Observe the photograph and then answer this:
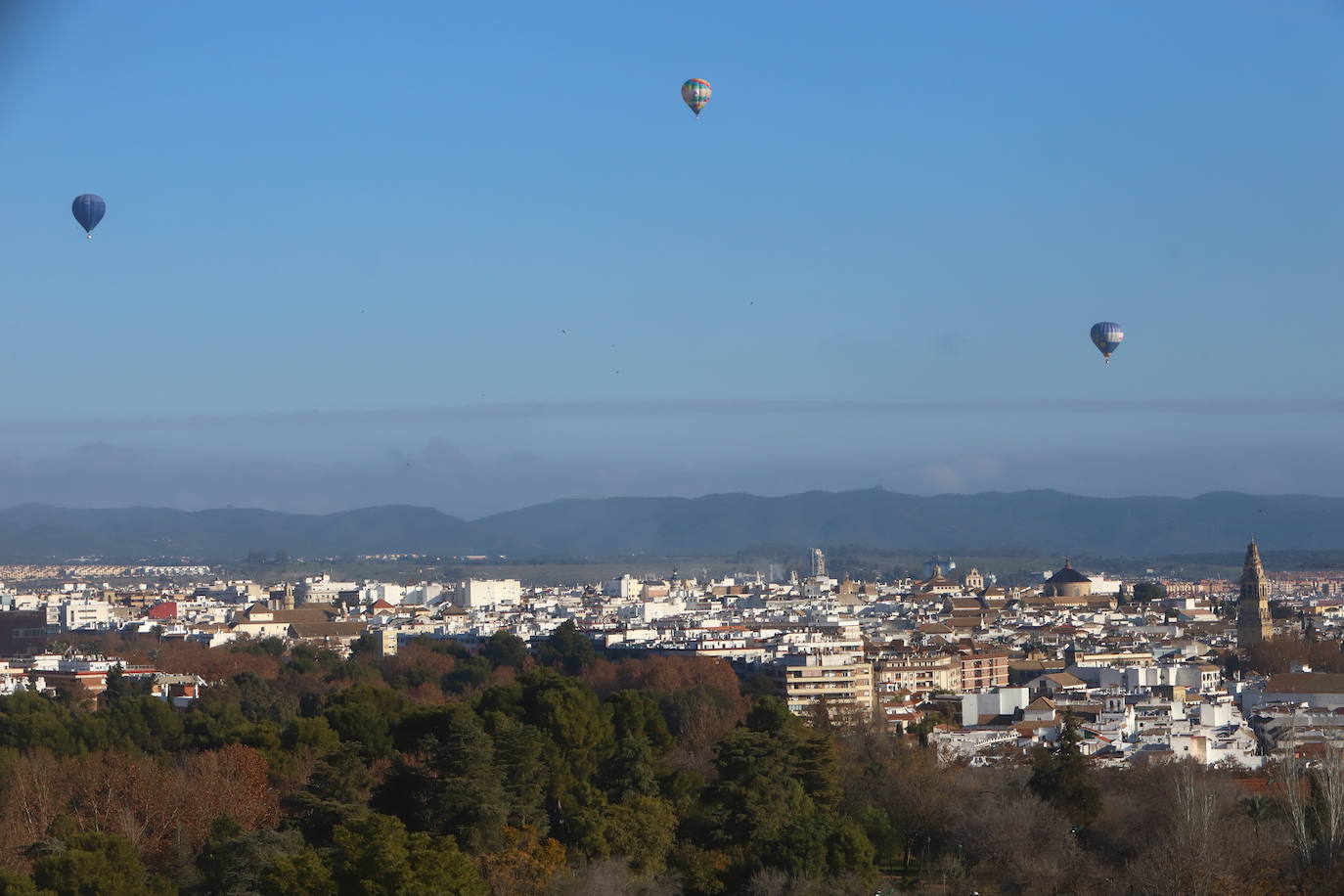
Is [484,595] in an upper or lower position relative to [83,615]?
upper

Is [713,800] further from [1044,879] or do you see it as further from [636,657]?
[636,657]

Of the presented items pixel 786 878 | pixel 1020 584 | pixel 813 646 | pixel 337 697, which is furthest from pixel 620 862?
pixel 1020 584

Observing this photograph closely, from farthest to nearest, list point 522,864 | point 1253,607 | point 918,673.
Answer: point 1253,607 < point 918,673 < point 522,864

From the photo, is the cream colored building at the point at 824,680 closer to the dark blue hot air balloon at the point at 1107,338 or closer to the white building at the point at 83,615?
the dark blue hot air balloon at the point at 1107,338

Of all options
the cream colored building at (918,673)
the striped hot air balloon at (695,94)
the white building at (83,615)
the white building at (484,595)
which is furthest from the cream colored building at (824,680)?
the white building at (484,595)

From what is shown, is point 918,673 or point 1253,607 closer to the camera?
point 918,673

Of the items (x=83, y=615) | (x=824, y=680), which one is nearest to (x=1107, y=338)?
(x=824, y=680)

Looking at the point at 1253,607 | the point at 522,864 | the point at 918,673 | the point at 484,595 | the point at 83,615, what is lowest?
the point at 522,864

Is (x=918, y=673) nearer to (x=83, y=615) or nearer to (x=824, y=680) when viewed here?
(x=824, y=680)

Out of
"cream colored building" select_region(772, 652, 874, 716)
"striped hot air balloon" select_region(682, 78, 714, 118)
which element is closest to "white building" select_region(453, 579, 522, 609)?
A: "cream colored building" select_region(772, 652, 874, 716)
